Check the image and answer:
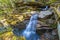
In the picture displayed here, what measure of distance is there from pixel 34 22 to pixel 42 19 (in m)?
0.51

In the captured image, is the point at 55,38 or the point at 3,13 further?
the point at 3,13

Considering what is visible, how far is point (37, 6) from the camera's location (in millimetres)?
12250

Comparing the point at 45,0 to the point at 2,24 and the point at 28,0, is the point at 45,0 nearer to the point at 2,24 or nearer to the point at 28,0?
the point at 28,0

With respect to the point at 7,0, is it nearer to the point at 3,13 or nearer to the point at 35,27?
the point at 3,13

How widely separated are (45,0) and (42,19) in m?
5.08

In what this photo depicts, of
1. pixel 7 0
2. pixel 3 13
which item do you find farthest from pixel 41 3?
pixel 3 13

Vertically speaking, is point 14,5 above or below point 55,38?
above

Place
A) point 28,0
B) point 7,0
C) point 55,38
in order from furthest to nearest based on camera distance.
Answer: point 28,0
point 7,0
point 55,38

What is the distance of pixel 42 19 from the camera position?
909 cm

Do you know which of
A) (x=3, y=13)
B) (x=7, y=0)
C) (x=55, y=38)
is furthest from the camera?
(x=7, y=0)

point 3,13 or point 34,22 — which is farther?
point 3,13

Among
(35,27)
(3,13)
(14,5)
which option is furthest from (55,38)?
(14,5)

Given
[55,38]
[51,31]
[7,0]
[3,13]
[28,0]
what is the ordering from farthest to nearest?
[28,0] → [7,0] → [3,13] → [51,31] → [55,38]

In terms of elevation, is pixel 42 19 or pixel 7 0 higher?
pixel 7 0
